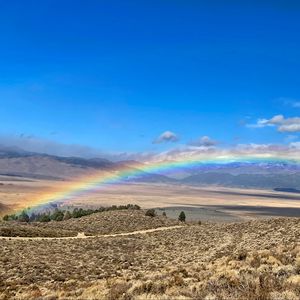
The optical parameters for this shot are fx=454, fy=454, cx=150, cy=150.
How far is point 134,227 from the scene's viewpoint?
7588cm

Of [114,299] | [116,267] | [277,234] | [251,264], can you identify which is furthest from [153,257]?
[114,299]

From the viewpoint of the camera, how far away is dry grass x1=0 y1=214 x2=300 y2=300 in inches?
639

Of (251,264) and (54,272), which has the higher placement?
(251,264)

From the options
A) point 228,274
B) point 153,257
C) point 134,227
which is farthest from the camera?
point 134,227

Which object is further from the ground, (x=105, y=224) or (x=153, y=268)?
(x=153, y=268)

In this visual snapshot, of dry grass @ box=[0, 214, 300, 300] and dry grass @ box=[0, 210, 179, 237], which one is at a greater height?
dry grass @ box=[0, 214, 300, 300]

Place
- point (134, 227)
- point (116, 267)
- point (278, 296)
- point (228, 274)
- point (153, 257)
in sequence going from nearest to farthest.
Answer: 1. point (278, 296)
2. point (228, 274)
3. point (116, 267)
4. point (153, 257)
5. point (134, 227)

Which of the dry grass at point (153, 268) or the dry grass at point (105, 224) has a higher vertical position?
the dry grass at point (153, 268)

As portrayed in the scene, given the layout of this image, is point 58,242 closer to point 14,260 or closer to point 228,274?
point 14,260

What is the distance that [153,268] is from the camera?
30.4 metres

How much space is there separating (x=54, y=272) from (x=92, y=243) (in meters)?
17.6

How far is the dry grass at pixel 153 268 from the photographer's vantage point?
16.2 metres

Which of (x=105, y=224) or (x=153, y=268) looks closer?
(x=153, y=268)

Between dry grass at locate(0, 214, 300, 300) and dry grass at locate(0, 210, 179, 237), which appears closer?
dry grass at locate(0, 214, 300, 300)
